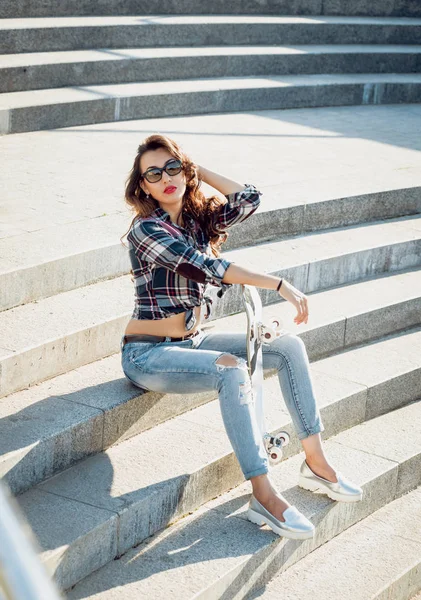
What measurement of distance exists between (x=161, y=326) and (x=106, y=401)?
35 cm

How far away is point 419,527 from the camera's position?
396 cm

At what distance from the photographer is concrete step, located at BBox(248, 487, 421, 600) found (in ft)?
11.0

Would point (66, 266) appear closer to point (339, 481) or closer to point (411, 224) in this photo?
point (339, 481)

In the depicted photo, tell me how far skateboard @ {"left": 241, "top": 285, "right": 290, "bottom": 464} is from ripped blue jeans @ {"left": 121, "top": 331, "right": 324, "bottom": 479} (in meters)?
0.06

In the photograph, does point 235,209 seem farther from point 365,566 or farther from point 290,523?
point 365,566

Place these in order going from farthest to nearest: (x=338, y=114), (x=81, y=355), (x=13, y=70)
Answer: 1. (x=338, y=114)
2. (x=13, y=70)
3. (x=81, y=355)

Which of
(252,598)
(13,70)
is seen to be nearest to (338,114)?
(13,70)

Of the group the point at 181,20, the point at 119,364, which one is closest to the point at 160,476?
the point at 119,364

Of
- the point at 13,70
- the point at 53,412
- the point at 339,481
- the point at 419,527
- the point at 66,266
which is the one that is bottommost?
the point at 419,527

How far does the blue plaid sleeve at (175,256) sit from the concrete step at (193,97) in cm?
355

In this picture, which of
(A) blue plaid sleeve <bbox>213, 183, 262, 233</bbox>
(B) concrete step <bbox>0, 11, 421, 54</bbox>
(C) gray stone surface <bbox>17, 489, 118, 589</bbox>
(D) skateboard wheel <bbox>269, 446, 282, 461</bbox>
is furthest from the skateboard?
(B) concrete step <bbox>0, 11, 421, 54</bbox>

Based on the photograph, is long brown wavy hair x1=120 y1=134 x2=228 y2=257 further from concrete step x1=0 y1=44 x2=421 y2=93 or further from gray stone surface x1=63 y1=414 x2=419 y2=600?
concrete step x1=0 y1=44 x2=421 y2=93

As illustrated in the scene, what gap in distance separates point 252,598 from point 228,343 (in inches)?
38.5

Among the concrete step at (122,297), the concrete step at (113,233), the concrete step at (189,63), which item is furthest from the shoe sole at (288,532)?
the concrete step at (189,63)
